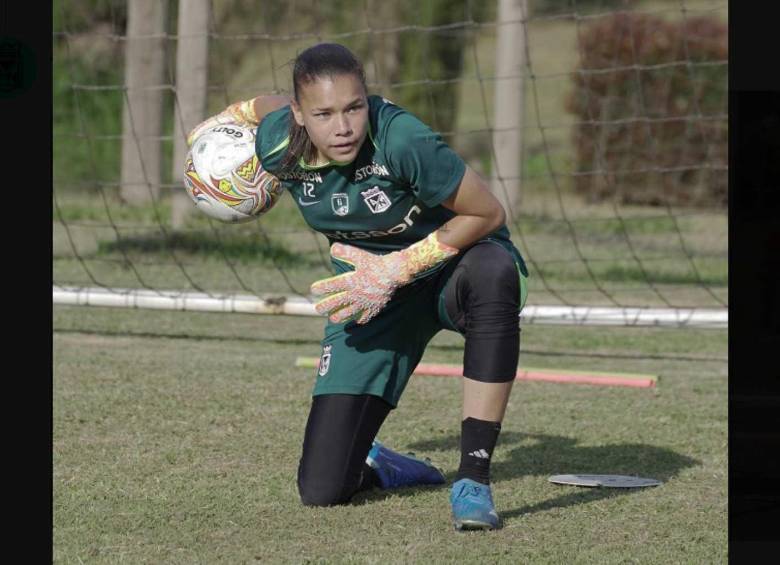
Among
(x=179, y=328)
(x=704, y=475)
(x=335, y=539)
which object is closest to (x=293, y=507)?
(x=335, y=539)

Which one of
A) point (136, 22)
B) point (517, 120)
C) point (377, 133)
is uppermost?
point (136, 22)

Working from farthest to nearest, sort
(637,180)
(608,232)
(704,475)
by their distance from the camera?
(637,180) → (608,232) → (704,475)

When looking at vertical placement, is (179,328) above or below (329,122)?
below

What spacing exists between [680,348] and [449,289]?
3.54 meters

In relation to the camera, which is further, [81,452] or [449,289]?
[81,452]

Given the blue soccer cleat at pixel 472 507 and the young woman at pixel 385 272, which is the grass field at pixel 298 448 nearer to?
the blue soccer cleat at pixel 472 507

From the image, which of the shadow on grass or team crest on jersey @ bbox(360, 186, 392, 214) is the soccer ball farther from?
the shadow on grass

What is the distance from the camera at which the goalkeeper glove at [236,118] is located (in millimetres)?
4363

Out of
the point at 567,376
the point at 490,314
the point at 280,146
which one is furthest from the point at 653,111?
the point at 490,314

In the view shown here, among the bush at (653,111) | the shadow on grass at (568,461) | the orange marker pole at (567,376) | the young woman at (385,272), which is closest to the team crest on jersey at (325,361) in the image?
the young woman at (385,272)

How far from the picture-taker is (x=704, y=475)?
4.40 metres

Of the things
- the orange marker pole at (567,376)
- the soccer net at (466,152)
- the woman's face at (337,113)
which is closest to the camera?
the woman's face at (337,113)

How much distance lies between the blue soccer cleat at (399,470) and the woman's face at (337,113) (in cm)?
103
